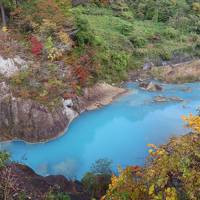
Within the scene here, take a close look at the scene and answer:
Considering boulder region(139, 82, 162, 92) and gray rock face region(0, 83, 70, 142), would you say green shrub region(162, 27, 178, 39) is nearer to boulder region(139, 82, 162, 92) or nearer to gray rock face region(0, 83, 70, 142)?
boulder region(139, 82, 162, 92)

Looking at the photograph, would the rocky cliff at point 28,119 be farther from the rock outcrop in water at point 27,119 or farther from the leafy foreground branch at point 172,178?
the leafy foreground branch at point 172,178

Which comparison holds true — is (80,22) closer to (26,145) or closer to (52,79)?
(52,79)

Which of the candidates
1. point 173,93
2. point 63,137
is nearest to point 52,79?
point 63,137

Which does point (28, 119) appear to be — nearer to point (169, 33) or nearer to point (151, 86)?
point (151, 86)

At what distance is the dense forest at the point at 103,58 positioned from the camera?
704 centimetres

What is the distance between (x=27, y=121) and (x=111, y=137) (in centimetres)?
433

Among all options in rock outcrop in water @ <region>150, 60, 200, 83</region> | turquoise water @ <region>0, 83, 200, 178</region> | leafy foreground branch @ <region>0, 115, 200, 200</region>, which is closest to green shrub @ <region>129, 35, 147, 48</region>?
rock outcrop in water @ <region>150, 60, 200, 83</region>

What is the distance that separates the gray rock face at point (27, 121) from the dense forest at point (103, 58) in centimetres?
10

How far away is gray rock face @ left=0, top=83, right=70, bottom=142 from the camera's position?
17609mm

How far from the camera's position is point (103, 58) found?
24094mm

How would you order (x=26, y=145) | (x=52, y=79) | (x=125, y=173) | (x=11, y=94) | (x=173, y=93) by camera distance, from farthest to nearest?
(x=173, y=93) < (x=52, y=79) < (x=11, y=94) < (x=26, y=145) < (x=125, y=173)

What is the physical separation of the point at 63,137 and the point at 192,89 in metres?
10.0

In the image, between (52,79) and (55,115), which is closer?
(55,115)

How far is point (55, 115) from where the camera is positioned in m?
18.2
